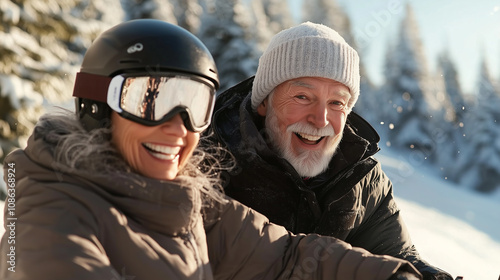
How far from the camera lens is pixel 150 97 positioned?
7.06ft

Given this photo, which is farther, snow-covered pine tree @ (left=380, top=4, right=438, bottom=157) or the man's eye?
snow-covered pine tree @ (left=380, top=4, right=438, bottom=157)

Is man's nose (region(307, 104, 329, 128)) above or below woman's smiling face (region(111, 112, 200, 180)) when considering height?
above

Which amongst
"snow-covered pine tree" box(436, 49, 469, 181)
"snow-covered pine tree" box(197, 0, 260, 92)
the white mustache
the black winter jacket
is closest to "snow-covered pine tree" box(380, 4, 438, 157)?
"snow-covered pine tree" box(436, 49, 469, 181)

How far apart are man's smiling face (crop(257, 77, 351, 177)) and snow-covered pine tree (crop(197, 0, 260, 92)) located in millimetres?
18020

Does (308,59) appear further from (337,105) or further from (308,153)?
(308,153)

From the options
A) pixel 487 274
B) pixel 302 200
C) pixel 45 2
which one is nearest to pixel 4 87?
pixel 45 2

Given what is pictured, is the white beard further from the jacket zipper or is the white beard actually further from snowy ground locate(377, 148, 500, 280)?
the jacket zipper

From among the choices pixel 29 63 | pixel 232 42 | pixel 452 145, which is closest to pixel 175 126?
pixel 29 63

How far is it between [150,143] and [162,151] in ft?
0.22

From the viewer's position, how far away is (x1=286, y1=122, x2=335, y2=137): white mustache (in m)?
3.34

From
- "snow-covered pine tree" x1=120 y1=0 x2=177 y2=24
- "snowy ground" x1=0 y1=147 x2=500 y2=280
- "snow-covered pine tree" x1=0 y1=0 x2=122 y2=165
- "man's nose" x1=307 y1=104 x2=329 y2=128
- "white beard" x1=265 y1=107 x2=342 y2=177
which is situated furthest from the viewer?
"snow-covered pine tree" x1=120 y1=0 x2=177 y2=24

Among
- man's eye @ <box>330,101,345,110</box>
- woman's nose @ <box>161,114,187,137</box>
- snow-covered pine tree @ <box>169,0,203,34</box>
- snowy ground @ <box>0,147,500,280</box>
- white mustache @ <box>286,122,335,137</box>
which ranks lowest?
snowy ground @ <box>0,147,500,280</box>

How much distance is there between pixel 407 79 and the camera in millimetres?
36844

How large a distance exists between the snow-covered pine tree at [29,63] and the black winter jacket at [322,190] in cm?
624
